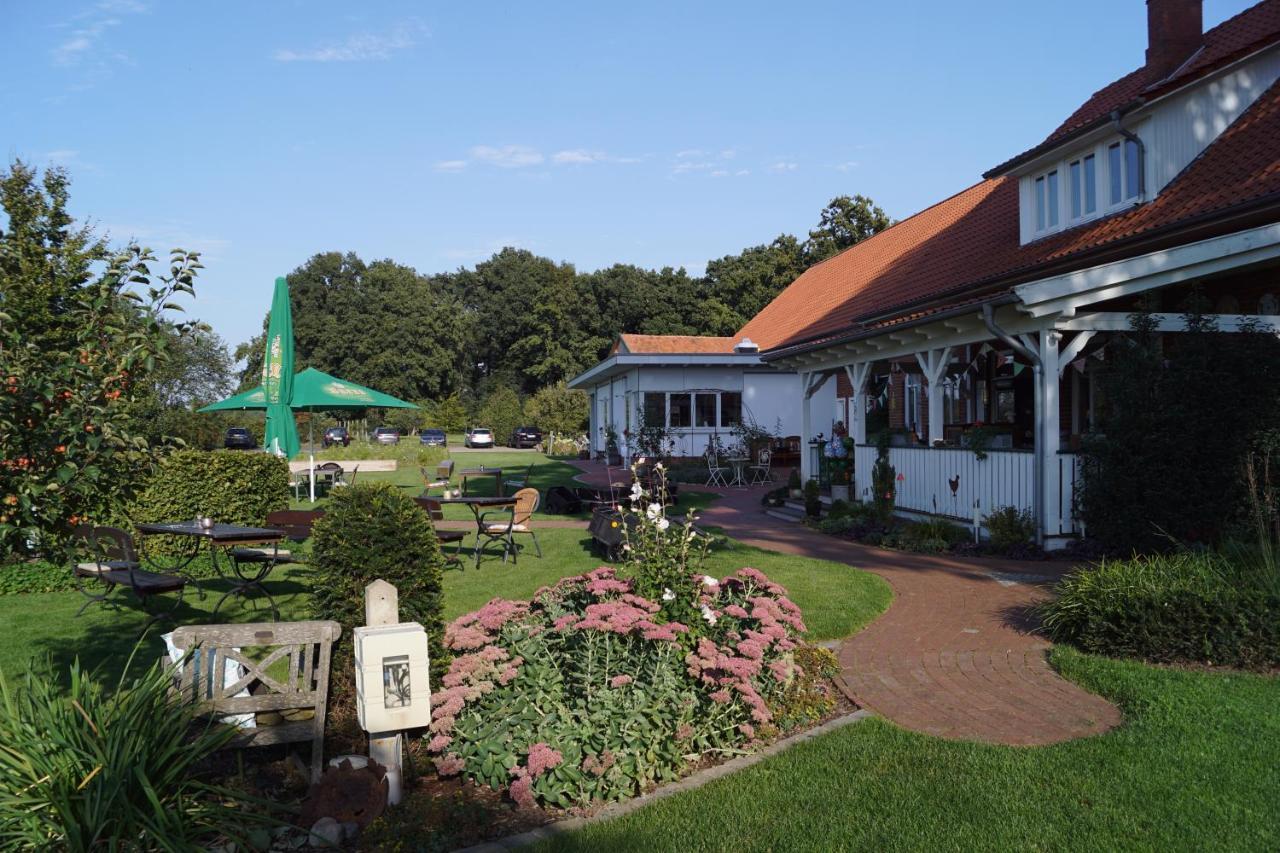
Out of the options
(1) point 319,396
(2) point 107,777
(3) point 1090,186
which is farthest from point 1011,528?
(1) point 319,396

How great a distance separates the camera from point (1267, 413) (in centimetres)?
867

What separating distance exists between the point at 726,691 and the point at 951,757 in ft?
3.97

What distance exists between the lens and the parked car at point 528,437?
55.3 meters

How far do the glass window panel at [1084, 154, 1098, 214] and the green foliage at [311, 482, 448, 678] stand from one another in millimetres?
12607

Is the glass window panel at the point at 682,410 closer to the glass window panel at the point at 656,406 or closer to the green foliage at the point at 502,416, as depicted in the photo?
the glass window panel at the point at 656,406

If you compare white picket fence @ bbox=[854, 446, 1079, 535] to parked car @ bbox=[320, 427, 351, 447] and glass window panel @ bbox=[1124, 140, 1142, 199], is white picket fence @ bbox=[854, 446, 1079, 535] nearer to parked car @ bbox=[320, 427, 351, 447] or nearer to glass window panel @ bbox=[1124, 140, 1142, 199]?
glass window panel @ bbox=[1124, 140, 1142, 199]

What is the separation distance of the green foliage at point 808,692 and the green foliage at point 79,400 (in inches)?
145

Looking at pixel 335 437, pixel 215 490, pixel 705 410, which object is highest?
pixel 705 410

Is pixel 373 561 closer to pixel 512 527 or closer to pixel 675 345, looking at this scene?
pixel 512 527

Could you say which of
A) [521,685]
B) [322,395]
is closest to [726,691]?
[521,685]

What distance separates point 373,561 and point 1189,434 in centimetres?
755

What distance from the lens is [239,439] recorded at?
51.0 metres

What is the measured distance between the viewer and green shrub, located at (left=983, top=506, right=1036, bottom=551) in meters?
11.1

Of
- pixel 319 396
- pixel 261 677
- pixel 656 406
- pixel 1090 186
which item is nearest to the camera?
pixel 261 677
